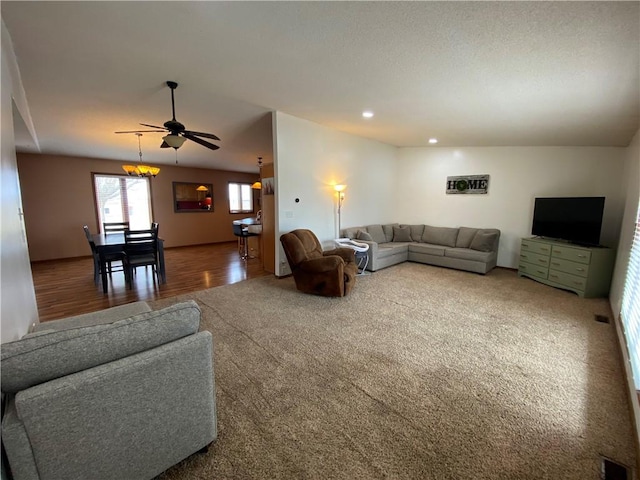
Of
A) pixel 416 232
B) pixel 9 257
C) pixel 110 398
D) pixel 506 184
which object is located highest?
pixel 506 184

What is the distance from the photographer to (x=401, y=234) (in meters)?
6.41

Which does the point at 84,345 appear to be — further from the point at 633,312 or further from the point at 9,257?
the point at 633,312

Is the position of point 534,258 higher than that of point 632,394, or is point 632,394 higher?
point 534,258

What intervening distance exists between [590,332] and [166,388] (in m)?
3.98

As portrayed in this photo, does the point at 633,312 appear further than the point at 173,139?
No

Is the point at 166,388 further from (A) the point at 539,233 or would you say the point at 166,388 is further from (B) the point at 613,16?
(A) the point at 539,233

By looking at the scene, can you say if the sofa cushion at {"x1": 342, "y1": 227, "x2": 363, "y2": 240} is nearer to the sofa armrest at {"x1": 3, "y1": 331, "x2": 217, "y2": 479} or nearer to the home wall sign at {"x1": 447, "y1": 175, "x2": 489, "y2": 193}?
the home wall sign at {"x1": 447, "y1": 175, "x2": 489, "y2": 193}

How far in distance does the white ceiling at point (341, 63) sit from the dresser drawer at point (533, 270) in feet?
7.02

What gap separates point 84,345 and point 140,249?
3753 millimetres

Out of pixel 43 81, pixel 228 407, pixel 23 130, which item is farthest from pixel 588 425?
pixel 23 130

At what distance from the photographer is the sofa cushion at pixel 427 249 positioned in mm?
5547

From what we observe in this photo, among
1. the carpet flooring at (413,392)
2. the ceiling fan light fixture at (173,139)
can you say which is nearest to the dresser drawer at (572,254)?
the carpet flooring at (413,392)

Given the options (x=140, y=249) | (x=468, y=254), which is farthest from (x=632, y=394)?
(x=140, y=249)

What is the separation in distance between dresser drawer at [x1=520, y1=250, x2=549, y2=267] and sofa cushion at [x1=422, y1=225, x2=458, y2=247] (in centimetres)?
121
